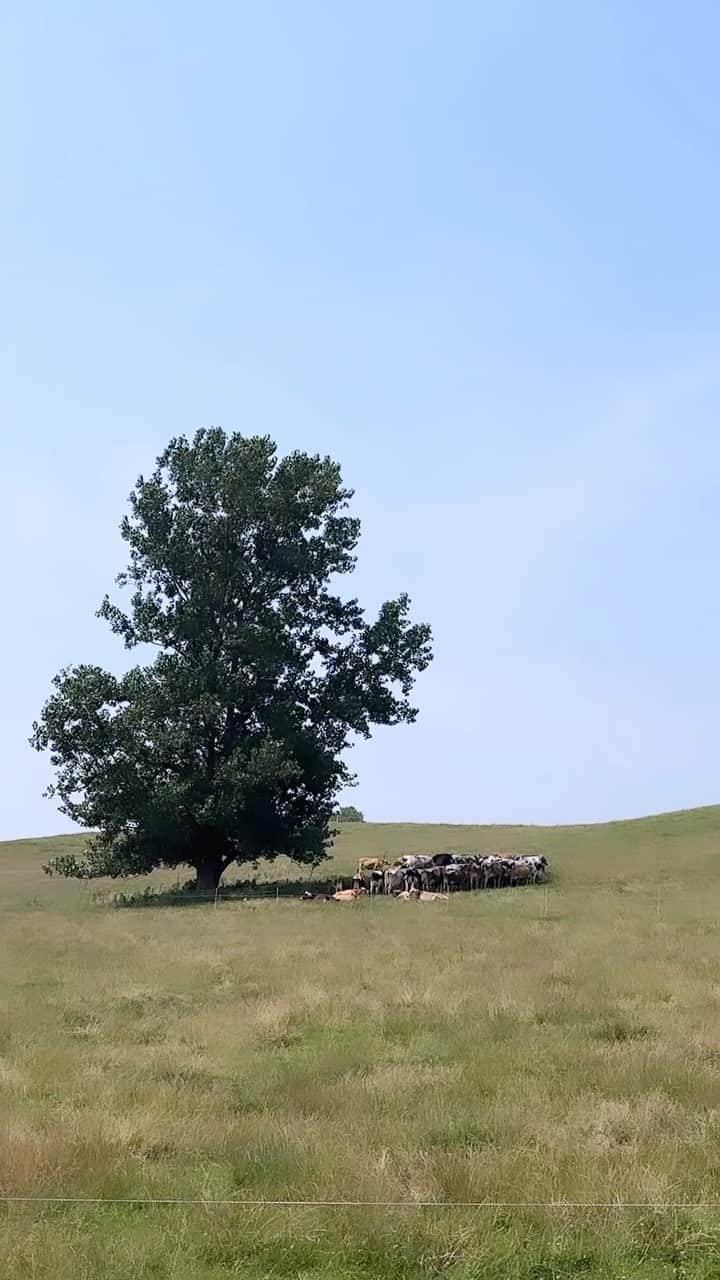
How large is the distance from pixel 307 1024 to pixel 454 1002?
214 cm

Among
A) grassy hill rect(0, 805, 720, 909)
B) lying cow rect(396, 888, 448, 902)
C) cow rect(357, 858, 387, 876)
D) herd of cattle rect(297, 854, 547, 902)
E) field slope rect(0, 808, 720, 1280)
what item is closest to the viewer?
field slope rect(0, 808, 720, 1280)

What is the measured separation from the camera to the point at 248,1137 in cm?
855

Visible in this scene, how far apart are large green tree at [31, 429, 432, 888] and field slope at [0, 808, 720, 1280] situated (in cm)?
1732

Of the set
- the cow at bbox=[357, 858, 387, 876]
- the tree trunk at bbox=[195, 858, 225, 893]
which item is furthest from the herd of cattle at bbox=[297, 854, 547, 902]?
the tree trunk at bbox=[195, 858, 225, 893]

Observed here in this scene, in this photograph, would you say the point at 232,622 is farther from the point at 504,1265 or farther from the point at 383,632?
the point at 504,1265

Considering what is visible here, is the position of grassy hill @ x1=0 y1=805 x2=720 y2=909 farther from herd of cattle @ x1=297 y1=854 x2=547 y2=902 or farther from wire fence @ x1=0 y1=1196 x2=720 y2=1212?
wire fence @ x1=0 y1=1196 x2=720 y2=1212

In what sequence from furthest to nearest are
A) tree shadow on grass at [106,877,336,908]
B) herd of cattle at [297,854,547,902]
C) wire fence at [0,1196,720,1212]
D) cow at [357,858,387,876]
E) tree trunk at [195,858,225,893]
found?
cow at [357,858,387,876], tree trunk at [195,858,225,893], herd of cattle at [297,854,547,902], tree shadow on grass at [106,877,336,908], wire fence at [0,1196,720,1212]

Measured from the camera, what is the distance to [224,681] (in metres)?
39.4

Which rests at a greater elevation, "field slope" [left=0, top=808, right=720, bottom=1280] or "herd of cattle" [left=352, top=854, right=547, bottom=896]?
"herd of cattle" [left=352, top=854, right=547, bottom=896]

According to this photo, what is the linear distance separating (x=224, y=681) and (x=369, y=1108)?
1209 inches

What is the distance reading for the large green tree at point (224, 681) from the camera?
125ft

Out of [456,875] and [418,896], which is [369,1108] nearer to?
[418,896]

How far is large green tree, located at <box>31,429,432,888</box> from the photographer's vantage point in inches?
1503

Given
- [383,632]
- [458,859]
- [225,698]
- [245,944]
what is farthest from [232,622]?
[245,944]
